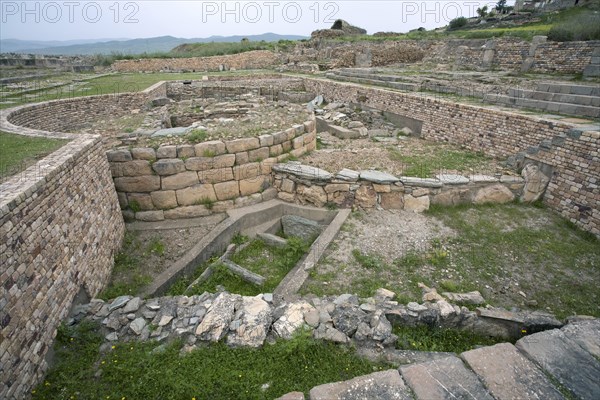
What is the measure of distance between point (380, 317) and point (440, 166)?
206 inches

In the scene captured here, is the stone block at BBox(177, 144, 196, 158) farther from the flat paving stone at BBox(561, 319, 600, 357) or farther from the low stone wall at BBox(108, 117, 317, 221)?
the flat paving stone at BBox(561, 319, 600, 357)

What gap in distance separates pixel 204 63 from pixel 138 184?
75.2 feet

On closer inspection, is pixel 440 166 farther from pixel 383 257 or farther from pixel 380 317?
pixel 380 317

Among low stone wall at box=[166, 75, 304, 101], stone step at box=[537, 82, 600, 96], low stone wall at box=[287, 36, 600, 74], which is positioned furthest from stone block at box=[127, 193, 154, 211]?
low stone wall at box=[287, 36, 600, 74]

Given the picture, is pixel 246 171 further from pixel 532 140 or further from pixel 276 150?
pixel 532 140

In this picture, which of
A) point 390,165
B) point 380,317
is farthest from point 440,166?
point 380,317

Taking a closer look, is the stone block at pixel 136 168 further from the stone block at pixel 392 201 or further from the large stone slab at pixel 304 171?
the stone block at pixel 392 201

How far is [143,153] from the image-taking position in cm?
600

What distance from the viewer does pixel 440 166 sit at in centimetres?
748

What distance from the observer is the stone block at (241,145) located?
646 centimetres

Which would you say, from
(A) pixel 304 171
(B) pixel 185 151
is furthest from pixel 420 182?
(B) pixel 185 151

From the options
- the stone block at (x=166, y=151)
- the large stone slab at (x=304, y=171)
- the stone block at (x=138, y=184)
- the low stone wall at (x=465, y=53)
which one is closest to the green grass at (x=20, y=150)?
the stone block at (x=138, y=184)

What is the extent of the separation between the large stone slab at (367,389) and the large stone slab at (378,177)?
4384 millimetres

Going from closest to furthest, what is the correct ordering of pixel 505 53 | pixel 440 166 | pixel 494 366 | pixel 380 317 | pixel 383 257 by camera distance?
pixel 494 366, pixel 380 317, pixel 383 257, pixel 440 166, pixel 505 53
